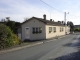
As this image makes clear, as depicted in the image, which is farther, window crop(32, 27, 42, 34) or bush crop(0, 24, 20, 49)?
window crop(32, 27, 42, 34)

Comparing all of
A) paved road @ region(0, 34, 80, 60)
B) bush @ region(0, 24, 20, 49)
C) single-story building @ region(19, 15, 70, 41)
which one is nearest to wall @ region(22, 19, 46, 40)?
single-story building @ region(19, 15, 70, 41)

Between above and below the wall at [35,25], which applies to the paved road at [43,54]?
below

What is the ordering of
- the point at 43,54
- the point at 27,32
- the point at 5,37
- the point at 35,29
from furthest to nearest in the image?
the point at 27,32, the point at 35,29, the point at 5,37, the point at 43,54

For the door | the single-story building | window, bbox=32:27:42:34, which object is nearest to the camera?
the single-story building

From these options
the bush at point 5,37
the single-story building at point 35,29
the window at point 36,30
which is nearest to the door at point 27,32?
the single-story building at point 35,29

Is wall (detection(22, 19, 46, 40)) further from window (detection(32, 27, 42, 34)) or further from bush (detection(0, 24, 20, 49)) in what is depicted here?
bush (detection(0, 24, 20, 49))

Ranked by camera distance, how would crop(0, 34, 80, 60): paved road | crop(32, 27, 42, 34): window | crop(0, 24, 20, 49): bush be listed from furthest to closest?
crop(32, 27, 42, 34): window
crop(0, 24, 20, 49): bush
crop(0, 34, 80, 60): paved road

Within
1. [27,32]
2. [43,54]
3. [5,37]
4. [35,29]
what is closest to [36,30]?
[35,29]

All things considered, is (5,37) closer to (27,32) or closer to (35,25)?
(35,25)

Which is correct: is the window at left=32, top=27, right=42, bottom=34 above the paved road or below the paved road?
above

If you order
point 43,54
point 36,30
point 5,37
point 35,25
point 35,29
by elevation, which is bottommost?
point 43,54

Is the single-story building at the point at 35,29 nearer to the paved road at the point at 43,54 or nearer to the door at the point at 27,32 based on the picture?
the door at the point at 27,32

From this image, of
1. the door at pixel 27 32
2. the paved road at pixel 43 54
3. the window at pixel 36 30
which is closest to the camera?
the paved road at pixel 43 54

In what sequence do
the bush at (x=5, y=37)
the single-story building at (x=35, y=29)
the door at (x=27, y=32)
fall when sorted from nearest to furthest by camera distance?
the bush at (x=5, y=37) < the single-story building at (x=35, y=29) < the door at (x=27, y=32)
